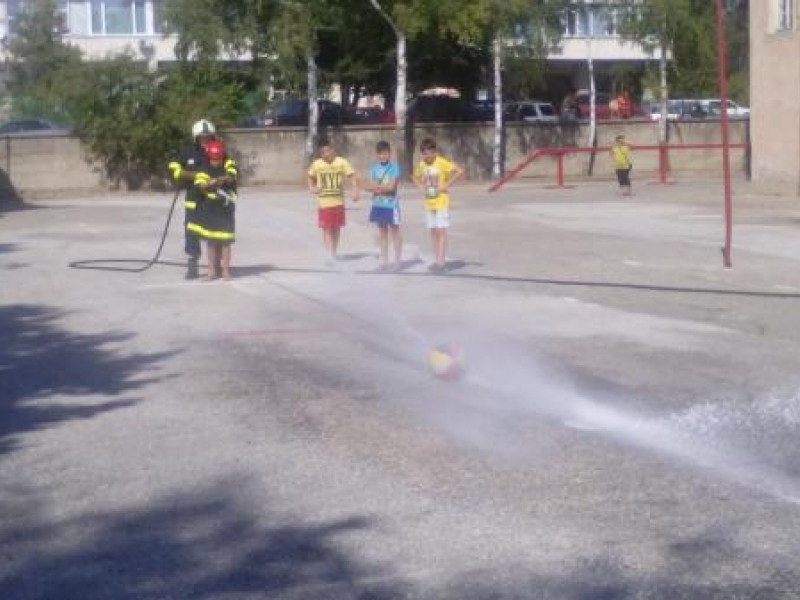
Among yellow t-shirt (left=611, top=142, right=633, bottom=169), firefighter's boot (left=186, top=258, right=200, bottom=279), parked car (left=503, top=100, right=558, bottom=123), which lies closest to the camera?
firefighter's boot (left=186, top=258, right=200, bottom=279)

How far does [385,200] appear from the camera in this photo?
748 inches

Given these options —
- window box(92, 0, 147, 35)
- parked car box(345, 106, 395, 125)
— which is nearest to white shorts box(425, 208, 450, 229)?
parked car box(345, 106, 395, 125)

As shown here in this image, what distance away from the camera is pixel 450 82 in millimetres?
49969

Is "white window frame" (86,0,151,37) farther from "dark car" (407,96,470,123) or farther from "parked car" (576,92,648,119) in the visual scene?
"dark car" (407,96,470,123)

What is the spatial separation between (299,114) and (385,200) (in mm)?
33387

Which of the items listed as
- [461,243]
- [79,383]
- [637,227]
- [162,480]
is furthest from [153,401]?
[637,227]

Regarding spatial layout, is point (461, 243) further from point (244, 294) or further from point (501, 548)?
point (501, 548)

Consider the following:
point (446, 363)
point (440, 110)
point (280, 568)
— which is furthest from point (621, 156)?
point (280, 568)

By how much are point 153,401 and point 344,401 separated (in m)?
1.31

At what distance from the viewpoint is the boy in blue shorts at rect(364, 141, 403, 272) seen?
1897cm

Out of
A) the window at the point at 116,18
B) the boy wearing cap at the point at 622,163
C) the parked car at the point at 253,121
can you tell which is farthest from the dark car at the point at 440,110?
the window at the point at 116,18

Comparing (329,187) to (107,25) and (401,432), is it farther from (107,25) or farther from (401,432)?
(107,25)

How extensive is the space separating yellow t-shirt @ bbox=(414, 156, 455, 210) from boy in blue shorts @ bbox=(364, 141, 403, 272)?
1.16 feet

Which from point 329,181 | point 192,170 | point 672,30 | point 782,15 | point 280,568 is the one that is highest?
point 672,30
